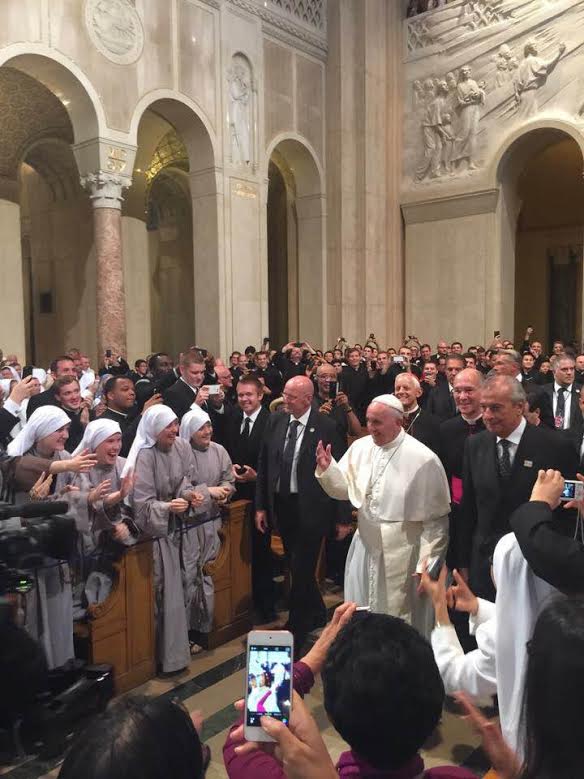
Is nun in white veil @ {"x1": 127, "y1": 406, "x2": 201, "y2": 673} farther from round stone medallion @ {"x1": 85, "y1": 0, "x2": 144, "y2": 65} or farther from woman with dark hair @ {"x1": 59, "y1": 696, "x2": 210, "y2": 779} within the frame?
round stone medallion @ {"x1": 85, "y1": 0, "x2": 144, "y2": 65}

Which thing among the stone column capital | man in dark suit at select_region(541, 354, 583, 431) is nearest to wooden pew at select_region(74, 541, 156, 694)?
man in dark suit at select_region(541, 354, 583, 431)

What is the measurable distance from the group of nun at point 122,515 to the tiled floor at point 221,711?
0.50 ft

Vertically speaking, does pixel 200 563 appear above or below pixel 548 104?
→ below

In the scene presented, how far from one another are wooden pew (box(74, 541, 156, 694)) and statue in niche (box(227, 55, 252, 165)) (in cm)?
1272

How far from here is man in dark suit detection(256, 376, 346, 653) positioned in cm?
503

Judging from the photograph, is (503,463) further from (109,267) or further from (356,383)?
(109,267)

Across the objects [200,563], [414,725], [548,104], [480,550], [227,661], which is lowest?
[227,661]

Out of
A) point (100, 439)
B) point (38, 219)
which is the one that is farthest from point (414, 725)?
point (38, 219)

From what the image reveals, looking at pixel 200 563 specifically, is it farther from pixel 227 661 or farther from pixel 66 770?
pixel 66 770

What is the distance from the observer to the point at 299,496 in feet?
16.6

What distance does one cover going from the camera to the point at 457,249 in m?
18.5

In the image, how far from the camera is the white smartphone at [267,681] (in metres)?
1.60

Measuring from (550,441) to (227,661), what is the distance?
8.69ft

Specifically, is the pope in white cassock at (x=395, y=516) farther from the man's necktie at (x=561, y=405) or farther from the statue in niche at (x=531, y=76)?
the statue in niche at (x=531, y=76)
